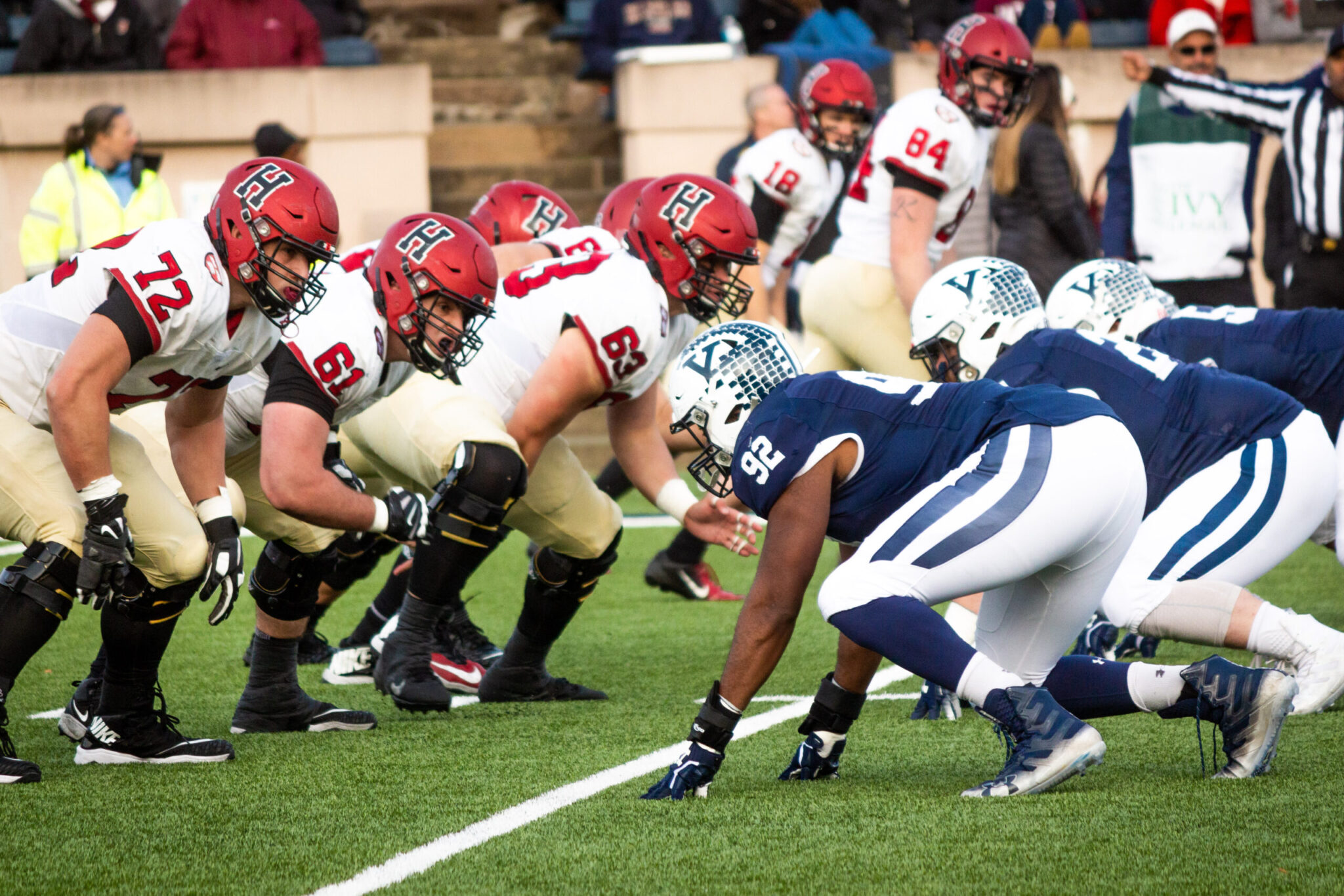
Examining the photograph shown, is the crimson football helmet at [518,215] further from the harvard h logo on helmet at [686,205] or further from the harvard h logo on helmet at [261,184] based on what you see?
the harvard h logo on helmet at [261,184]

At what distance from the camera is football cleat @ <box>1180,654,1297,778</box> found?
3.59m

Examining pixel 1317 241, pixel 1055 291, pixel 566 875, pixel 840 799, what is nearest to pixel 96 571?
pixel 566 875

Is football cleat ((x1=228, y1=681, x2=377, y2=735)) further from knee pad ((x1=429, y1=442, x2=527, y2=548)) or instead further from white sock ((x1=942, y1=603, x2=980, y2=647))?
white sock ((x1=942, y1=603, x2=980, y2=647))

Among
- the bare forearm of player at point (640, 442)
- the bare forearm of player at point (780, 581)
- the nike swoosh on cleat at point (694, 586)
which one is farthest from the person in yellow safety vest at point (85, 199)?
the bare forearm of player at point (780, 581)

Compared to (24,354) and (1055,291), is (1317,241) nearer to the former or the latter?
(1055,291)

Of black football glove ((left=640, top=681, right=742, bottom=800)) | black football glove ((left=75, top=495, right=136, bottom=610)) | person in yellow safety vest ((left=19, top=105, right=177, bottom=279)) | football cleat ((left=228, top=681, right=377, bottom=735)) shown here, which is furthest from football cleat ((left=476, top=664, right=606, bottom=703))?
person in yellow safety vest ((left=19, top=105, right=177, bottom=279))

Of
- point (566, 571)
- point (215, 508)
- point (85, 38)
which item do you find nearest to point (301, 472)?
point (215, 508)

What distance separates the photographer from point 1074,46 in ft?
39.8

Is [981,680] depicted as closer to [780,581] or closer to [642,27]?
[780,581]

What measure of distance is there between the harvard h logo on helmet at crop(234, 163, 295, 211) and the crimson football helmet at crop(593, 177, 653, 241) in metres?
1.78

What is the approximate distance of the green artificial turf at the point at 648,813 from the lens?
9.86ft

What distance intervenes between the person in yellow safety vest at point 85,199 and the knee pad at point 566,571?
4.98 metres

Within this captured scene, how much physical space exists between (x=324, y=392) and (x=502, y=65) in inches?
382

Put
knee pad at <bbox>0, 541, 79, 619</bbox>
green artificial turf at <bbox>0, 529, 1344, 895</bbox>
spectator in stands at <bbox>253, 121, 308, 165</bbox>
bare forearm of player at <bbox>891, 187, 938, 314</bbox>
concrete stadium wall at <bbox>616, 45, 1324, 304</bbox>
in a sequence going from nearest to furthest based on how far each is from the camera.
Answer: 1. green artificial turf at <bbox>0, 529, 1344, 895</bbox>
2. knee pad at <bbox>0, 541, 79, 619</bbox>
3. bare forearm of player at <bbox>891, 187, 938, 314</bbox>
4. spectator in stands at <bbox>253, 121, 308, 165</bbox>
5. concrete stadium wall at <bbox>616, 45, 1324, 304</bbox>
